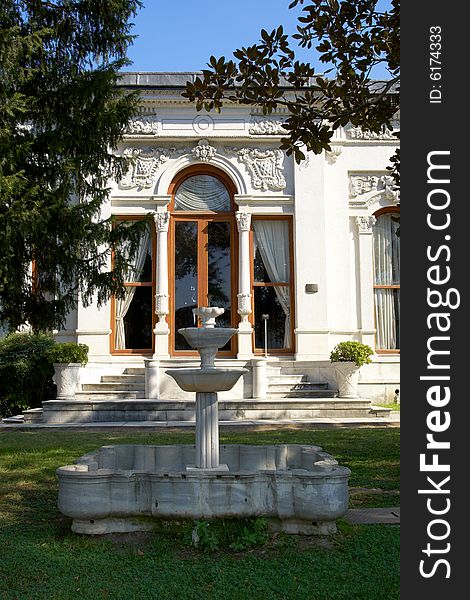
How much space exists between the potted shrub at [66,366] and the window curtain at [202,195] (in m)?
4.16

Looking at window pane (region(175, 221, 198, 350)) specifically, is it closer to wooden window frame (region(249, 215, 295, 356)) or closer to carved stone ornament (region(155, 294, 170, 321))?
carved stone ornament (region(155, 294, 170, 321))

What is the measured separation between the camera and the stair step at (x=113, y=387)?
13438mm

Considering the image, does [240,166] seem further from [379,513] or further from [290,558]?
[290,558]

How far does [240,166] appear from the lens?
1502 cm

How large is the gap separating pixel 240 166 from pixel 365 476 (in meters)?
9.26

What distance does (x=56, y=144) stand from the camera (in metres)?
7.76

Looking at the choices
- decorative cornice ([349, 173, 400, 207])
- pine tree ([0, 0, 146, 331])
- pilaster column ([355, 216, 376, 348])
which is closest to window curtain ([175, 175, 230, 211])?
decorative cornice ([349, 173, 400, 207])

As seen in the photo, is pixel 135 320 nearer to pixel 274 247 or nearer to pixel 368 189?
pixel 274 247

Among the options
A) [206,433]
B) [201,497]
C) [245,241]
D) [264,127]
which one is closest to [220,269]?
[245,241]

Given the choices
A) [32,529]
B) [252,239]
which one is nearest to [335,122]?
[32,529]

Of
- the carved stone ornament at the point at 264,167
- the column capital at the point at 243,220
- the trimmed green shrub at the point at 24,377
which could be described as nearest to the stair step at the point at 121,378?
the trimmed green shrub at the point at 24,377

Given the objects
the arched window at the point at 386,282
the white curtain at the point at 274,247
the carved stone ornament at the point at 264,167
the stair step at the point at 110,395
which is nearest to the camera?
the stair step at the point at 110,395

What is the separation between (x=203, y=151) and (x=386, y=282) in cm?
508

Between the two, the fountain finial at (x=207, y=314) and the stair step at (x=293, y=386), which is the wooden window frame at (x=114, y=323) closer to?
the stair step at (x=293, y=386)
